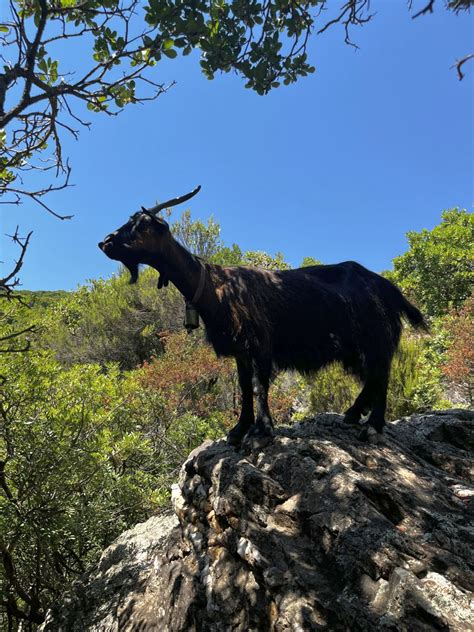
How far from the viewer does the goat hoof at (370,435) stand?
336cm

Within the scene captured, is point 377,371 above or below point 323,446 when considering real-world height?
above

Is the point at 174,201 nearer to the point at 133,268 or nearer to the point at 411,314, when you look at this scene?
the point at 133,268

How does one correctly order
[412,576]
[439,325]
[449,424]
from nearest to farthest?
[412,576] < [449,424] < [439,325]

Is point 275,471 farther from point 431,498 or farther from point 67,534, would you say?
point 67,534

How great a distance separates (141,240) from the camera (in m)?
3.04

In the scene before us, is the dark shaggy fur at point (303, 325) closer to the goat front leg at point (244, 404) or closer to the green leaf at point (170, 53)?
the goat front leg at point (244, 404)

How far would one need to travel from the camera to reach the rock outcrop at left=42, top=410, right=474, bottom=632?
5.88 feet

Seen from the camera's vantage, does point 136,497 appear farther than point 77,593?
Yes

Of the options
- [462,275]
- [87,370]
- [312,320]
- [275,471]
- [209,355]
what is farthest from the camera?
[462,275]

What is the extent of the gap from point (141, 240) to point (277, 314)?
1.34 m

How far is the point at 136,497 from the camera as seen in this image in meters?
5.21

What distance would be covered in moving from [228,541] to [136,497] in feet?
10.3

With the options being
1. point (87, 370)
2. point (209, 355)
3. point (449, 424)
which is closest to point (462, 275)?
point (209, 355)

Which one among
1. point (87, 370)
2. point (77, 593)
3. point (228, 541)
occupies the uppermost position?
point (87, 370)
